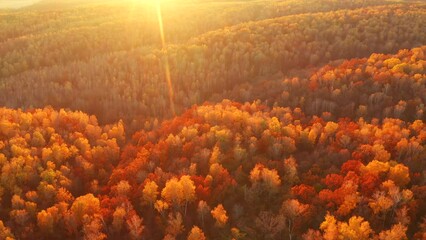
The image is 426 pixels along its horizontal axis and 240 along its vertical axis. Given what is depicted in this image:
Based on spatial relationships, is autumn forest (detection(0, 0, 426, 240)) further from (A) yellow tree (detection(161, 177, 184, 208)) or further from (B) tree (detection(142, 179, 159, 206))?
(A) yellow tree (detection(161, 177, 184, 208))

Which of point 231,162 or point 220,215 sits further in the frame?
point 231,162

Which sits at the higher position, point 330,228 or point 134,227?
point 330,228

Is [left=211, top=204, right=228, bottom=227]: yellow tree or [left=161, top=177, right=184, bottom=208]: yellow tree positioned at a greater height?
[left=161, top=177, right=184, bottom=208]: yellow tree

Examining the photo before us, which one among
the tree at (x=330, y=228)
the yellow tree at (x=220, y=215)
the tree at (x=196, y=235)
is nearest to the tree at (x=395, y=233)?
the tree at (x=330, y=228)

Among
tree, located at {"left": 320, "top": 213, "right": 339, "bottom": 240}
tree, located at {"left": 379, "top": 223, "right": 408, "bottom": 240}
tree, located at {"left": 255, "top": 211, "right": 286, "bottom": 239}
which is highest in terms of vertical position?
tree, located at {"left": 379, "top": 223, "right": 408, "bottom": 240}

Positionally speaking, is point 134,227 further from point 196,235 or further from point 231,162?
point 231,162

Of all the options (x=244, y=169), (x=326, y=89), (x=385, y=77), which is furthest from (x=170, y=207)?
(x=385, y=77)

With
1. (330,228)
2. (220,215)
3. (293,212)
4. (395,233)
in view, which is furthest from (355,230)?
(220,215)

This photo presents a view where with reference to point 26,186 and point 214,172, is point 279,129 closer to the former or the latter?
point 214,172

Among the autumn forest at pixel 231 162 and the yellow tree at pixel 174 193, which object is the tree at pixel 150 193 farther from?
the yellow tree at pixel 174 193

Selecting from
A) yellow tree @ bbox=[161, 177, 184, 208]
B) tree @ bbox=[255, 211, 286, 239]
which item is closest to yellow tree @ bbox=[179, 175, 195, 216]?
yellow tree @ bbox=[161, 177, 184, 208]

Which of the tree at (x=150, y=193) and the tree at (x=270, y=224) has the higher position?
the tree at (x=150, y=193)
